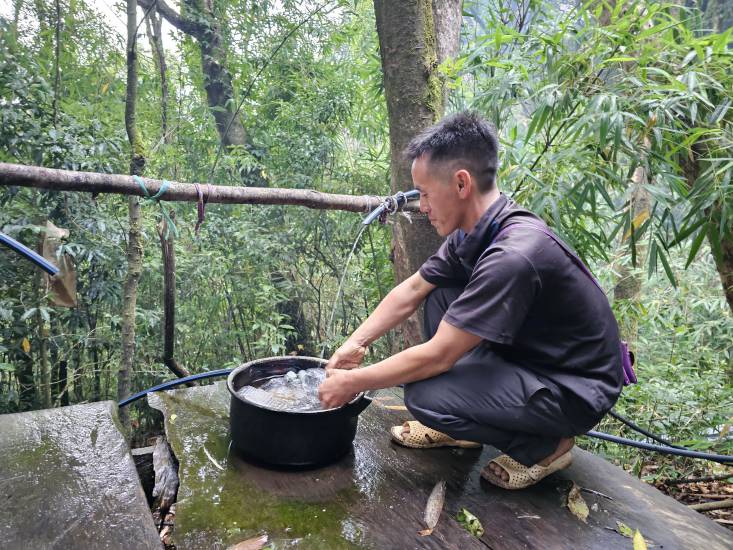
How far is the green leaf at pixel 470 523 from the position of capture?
1.35 metres

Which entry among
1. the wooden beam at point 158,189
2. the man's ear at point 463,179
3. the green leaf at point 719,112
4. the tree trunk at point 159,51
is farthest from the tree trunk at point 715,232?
the tree trunk at point 159,51

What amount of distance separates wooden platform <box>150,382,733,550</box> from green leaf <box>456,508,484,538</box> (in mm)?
18

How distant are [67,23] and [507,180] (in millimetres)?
3402

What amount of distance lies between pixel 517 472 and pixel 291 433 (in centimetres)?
79

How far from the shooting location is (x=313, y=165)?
4.14 metres

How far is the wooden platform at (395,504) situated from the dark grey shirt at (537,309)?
0.39m

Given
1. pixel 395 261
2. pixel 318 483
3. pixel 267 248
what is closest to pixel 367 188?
pixel 267 248

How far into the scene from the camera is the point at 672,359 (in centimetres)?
396

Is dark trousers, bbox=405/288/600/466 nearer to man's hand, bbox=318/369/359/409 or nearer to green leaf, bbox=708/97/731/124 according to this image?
man's hand, bbox=318/369/359/409

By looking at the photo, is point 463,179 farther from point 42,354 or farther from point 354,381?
point 42,354

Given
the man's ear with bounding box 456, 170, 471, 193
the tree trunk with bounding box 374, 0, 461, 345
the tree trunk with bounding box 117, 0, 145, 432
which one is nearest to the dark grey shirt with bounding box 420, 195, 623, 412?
the man's ear with bounding box 456, 170, 471, 193

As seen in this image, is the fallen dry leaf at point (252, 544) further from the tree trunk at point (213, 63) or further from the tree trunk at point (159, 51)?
the tree trunk at point (213, 63)

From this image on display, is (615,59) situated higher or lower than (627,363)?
higher

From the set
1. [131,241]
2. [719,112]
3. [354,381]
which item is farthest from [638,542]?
[131,241]
